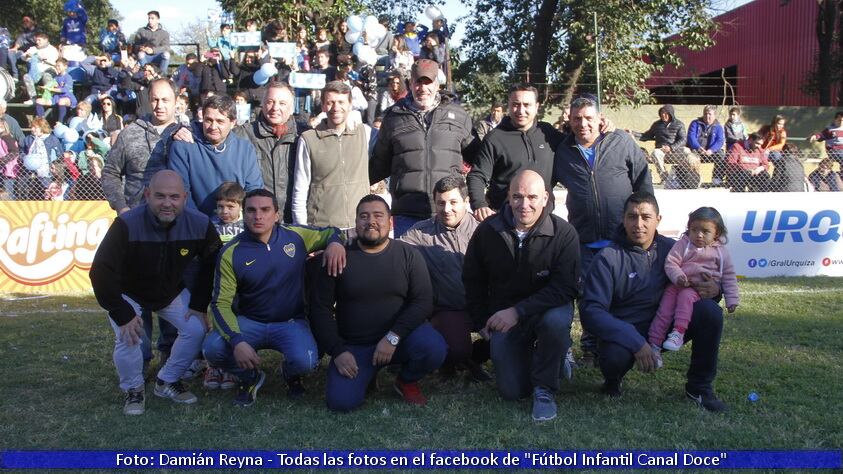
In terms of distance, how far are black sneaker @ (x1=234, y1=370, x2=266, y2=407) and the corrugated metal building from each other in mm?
21096

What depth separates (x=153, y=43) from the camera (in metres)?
16.5

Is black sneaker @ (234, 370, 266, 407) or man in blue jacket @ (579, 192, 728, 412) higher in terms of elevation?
man in blue jacket @ (579, 192, 728, 412)

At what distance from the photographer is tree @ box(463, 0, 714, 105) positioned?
64.0 ft

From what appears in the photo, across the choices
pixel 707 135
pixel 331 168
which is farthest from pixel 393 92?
pixel 331 168

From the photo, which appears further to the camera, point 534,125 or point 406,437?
point 534,125

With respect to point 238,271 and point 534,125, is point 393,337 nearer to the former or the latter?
point 238,271

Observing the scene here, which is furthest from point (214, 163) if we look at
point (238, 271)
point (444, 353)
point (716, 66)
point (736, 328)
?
point (716, 66)

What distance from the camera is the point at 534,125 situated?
555 cm

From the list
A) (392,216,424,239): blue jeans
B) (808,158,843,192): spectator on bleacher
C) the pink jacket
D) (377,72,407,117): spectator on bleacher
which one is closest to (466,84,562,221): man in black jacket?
(392,216,424,239): blue jeans

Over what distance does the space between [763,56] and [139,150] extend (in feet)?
81.7

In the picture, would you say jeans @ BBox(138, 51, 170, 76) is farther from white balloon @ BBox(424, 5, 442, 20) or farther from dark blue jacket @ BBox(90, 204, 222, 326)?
dark blue jacket @ BBox(90, 204, 222, 326)

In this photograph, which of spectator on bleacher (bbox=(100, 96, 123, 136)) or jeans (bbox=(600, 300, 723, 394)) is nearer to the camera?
jeans (bbox=(600, 300, 723, 394))

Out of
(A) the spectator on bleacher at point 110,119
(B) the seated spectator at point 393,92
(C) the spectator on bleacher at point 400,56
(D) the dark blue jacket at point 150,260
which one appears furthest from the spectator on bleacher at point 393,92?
(D) the dark blue jacket at point 150,260

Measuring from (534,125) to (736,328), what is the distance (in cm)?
281
